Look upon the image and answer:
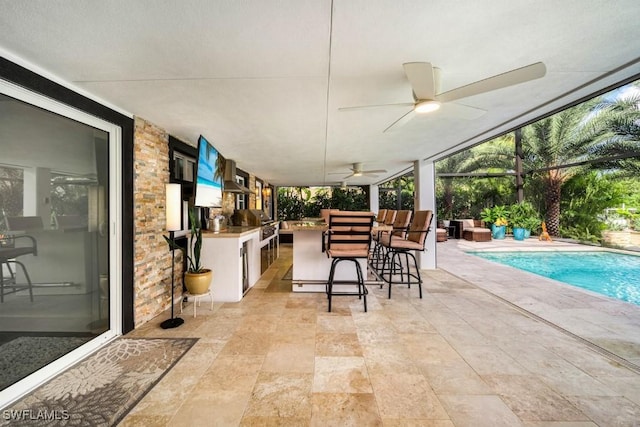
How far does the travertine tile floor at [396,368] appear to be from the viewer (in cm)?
154

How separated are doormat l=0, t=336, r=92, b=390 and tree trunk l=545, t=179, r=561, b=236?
14047 millimetres

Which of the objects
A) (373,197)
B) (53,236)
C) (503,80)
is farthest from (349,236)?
(373,197)

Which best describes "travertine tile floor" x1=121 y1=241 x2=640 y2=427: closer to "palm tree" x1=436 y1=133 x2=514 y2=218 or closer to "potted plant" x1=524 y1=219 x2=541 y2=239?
"potted plant" x1=524 y1=219 x2=541 y2=239

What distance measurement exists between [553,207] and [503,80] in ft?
38.8

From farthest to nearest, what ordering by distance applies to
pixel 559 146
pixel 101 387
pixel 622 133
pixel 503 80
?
pixel 559 146 → pixel 622 133 → pixel 101 387 → pixel 503 80

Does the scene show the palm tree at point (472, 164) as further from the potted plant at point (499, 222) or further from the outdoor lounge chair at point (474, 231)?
the potted plant at point (499, 222)

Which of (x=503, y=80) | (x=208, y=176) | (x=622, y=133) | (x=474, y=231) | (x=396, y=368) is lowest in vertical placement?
(x=396, y=368)

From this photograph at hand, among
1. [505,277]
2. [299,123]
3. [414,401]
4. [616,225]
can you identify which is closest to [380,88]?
[299,123]

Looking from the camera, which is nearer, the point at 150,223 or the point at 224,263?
the point at 150,223

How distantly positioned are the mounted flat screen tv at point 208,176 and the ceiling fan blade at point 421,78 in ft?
7.94

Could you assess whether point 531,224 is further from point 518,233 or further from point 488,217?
point 488,217

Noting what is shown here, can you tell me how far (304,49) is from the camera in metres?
1.65
